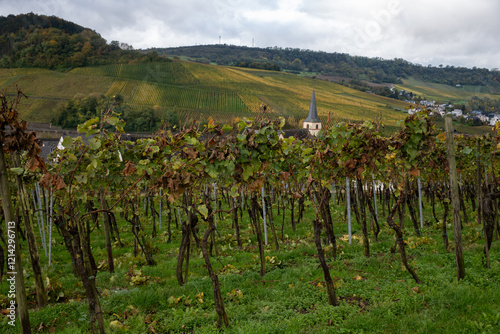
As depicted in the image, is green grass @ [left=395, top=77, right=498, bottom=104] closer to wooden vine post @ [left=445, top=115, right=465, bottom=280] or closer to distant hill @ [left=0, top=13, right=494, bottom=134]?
distant hill @ [left=0, top=13, right=494, bottom=134]

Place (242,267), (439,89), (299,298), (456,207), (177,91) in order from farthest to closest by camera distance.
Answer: (439,89), (177,91), (242,267), (456,207), (299,298)

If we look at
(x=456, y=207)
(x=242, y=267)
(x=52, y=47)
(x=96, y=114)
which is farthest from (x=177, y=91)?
(x=456, y=207)

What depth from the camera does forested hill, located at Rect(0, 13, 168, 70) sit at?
264 feet

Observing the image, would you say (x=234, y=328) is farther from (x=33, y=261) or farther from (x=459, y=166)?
(x=459, y=166)

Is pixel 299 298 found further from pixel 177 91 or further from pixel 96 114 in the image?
pixel 177 91

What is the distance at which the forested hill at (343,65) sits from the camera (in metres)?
137

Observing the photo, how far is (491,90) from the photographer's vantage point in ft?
373

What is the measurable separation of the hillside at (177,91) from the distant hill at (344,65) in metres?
56.8

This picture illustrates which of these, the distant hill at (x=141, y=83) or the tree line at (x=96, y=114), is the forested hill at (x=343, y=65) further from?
the tree line at (x=96, y=114)

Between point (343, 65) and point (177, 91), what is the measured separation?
114 metres

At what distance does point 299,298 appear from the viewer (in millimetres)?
5051

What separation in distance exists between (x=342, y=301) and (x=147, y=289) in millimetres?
3282

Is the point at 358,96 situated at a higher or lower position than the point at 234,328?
higher

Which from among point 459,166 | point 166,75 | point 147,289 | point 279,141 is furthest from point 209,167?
point 166,75
